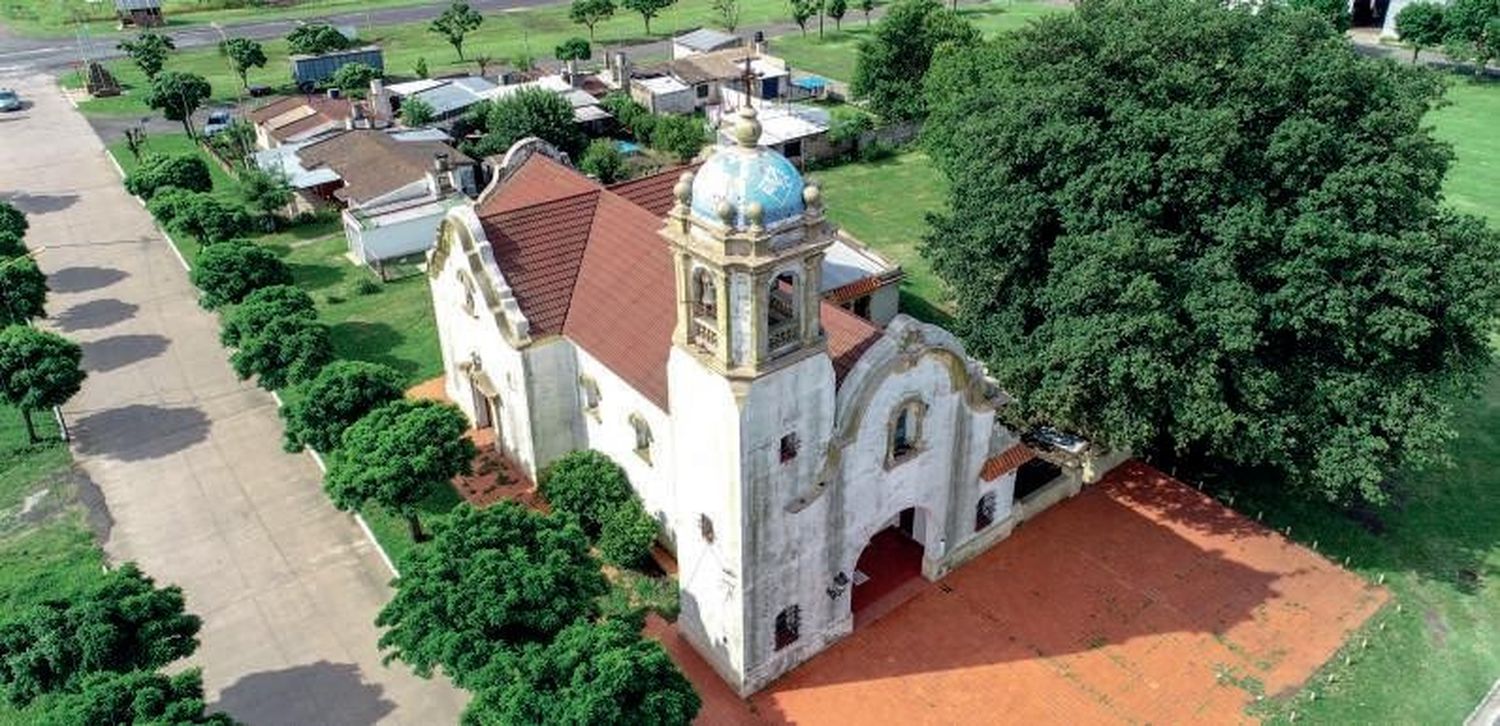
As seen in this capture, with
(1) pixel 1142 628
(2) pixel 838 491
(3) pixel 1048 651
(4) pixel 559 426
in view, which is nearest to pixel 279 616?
(4) pixel 559 426

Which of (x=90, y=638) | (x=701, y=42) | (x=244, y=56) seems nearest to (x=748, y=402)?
(x=90, y=638)

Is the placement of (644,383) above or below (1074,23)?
below

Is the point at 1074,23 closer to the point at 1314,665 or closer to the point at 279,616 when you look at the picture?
the point at 1314,665

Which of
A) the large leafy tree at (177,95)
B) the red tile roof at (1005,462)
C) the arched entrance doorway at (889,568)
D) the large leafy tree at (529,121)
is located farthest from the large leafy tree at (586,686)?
the large leafy tree at (177,95)

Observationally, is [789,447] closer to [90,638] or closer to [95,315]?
[90,638]

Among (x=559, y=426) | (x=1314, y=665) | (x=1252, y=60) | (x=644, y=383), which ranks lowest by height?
(x=1314, y=665)

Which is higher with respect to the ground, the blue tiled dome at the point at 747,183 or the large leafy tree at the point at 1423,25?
the blue tiled dome at the point at 747,183

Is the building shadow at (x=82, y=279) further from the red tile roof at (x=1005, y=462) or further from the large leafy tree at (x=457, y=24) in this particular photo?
the large leafy tree at (x=457, y=24)

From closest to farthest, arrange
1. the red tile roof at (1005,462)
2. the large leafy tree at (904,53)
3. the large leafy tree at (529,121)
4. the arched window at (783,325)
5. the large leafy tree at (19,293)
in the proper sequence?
1. the arched window at (783,325)
2. the red tile roof at (1005,462)
3. the large leafy tree at (19,293)
4. the large leafy tree at (529,121)
5. the large leafy tree at (904,53)
